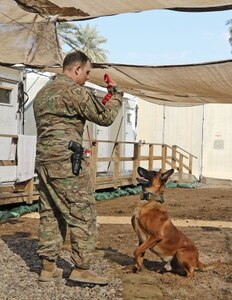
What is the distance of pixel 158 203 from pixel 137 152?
32.9 ft

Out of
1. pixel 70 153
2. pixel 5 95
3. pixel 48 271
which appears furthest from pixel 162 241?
pixel 5 95

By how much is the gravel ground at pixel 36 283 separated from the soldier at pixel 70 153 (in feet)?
0.37

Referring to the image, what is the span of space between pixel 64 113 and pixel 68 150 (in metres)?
0.30

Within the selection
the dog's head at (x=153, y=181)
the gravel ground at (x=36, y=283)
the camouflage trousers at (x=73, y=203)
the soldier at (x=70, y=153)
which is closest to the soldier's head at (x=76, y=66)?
the soldier at (x=70, y=153)

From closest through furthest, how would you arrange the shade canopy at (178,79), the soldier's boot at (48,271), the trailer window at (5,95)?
the soldier's boot at (48,271), the shade canopy at (178,79), the trailer window at (5,95)

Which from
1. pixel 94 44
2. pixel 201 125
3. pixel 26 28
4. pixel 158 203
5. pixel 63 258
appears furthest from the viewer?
pixel 94 44

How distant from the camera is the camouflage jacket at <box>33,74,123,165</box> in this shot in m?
3.98

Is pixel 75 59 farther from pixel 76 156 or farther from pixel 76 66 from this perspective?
pixel 76 156

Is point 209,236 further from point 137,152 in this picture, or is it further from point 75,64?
point 137,152

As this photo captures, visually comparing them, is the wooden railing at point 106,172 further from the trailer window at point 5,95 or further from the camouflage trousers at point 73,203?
the camouflage trousers at point 73,203

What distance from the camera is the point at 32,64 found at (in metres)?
6.95

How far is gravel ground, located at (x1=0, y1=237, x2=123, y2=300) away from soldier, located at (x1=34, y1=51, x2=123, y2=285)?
4.5 inches

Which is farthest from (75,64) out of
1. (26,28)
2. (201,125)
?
(201,125)

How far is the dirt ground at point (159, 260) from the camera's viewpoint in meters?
4.32
